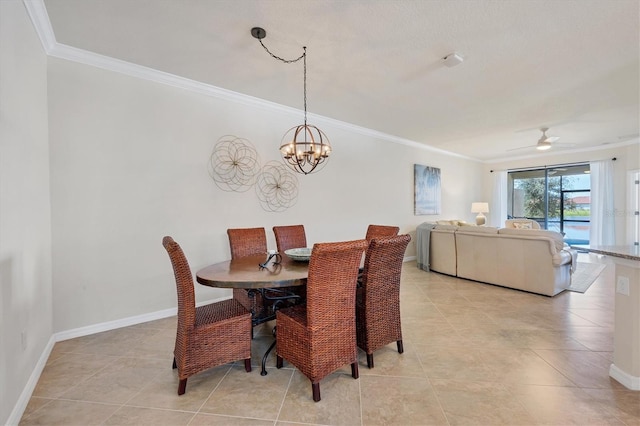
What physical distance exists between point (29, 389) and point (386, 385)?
2309 millimetres

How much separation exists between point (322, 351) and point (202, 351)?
792 mm

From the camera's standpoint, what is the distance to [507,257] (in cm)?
392

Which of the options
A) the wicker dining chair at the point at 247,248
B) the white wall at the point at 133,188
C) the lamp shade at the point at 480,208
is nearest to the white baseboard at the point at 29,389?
the white wall at the point at 133,188

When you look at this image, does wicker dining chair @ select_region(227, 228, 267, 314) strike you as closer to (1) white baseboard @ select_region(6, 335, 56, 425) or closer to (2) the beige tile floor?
(2) the beige tile floor

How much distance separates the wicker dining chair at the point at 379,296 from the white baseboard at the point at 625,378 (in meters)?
1.44

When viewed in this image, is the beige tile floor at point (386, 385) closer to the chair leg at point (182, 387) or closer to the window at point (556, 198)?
the chair leg at point (182, 387)

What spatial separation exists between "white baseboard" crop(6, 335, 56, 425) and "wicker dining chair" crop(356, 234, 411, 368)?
2080mm

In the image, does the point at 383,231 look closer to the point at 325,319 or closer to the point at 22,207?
the point at 325,319

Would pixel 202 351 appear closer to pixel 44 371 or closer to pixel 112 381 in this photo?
pixel 112 381

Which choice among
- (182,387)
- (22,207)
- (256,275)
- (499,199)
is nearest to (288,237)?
(256,275)

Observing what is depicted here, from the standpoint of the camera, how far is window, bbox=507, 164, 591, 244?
693cm

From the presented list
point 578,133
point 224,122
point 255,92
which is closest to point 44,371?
point 224,122

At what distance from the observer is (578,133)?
529cm

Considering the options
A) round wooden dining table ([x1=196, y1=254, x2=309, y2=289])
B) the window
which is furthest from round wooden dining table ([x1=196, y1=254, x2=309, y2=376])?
the window
